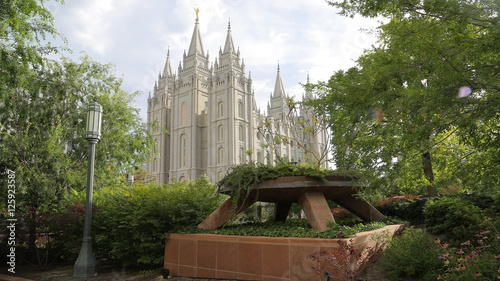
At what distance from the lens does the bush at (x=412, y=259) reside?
5.07m

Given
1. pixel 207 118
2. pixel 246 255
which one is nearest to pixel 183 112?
pixel 207 118

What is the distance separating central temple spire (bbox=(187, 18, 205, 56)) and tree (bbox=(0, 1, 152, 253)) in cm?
5023

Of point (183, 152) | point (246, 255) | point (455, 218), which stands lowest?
point (246, 255)

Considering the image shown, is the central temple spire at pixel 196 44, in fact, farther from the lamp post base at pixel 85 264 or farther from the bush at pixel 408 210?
the lamp post base at pixel 85 264

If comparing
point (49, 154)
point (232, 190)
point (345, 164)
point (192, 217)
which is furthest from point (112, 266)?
point (345, 164)

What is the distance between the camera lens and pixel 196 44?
2480 inches

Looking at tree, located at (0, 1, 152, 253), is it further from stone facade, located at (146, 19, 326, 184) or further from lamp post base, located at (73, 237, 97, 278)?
stone facade, located at (146, 19, 326, 184)

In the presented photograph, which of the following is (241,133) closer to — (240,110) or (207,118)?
(240,110)

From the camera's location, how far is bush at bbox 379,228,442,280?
16.6 feet

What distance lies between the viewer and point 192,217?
7.65 meters

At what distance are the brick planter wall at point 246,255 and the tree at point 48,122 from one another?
421 centimetres

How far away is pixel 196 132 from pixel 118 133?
1890 inches

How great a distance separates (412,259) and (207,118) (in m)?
57.4

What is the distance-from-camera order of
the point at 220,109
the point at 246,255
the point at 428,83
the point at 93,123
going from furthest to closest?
the point at 220,109
the point at 93,123
the point at 246,255
the point at 428,83
